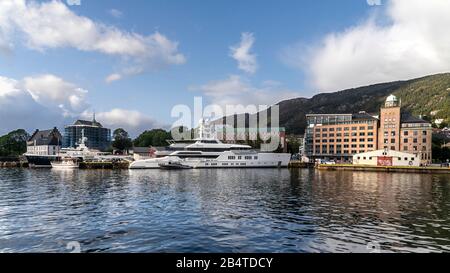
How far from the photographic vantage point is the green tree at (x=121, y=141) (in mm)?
119844

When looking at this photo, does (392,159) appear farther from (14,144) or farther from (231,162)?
(14,144)

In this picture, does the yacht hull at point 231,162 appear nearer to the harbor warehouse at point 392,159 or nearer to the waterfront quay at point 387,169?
the waterfront quay at point 387,169

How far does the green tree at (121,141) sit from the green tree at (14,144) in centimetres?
3471

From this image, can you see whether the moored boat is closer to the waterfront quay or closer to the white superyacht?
the white superyacht

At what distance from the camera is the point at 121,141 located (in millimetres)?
121188

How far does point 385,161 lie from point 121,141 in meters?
95.0

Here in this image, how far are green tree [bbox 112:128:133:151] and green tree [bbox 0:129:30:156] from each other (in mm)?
34711

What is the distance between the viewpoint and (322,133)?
107 m

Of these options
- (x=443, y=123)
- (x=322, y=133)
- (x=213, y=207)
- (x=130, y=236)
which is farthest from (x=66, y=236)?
(x=443, y=123)

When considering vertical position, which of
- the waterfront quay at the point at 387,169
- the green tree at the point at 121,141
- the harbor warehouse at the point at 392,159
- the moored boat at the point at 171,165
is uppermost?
the green tree at the point at 121,141

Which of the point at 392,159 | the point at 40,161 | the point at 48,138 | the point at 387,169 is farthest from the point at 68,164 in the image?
the point at 392,159

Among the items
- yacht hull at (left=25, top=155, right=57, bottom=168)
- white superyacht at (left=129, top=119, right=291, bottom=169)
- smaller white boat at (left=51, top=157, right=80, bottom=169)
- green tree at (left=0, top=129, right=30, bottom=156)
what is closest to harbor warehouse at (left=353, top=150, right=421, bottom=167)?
white superyacht at (left=129, top=119, right=291, bottom=169)

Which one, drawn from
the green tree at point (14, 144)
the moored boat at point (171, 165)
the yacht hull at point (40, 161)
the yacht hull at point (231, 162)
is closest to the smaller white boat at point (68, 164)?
the yacht hull at point (40, 161)
